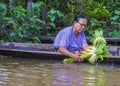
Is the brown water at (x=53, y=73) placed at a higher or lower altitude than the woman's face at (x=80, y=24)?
lower

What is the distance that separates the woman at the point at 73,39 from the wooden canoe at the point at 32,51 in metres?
0.29

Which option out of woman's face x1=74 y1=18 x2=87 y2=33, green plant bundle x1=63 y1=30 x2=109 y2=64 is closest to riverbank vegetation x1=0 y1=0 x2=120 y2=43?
woman's face x1=74 y1=18 x2=87 y2=33

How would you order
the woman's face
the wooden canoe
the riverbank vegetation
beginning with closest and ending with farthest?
1. the woman's face
2. the wooden canoe
3. the riverbank vegetation

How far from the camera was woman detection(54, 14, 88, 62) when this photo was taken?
886cm

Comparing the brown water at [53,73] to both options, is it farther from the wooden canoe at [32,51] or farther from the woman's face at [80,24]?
the woman's face at [80,24]

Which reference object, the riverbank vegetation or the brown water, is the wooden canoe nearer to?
the brown water


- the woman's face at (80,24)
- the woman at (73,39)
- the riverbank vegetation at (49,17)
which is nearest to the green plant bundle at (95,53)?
the woman at (73,39)

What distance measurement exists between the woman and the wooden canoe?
29cm

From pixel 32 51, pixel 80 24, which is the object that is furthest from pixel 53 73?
Result: pixel 32 51

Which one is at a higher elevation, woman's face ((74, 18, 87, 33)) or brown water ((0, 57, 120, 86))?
woman's face ((74, 18, 87, 33))

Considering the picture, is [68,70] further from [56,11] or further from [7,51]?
[56,11]

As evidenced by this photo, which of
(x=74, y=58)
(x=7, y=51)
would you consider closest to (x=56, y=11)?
(x=7, y=51)

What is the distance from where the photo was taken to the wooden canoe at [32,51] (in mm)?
9328

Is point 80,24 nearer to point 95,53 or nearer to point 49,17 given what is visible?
point 95,53
